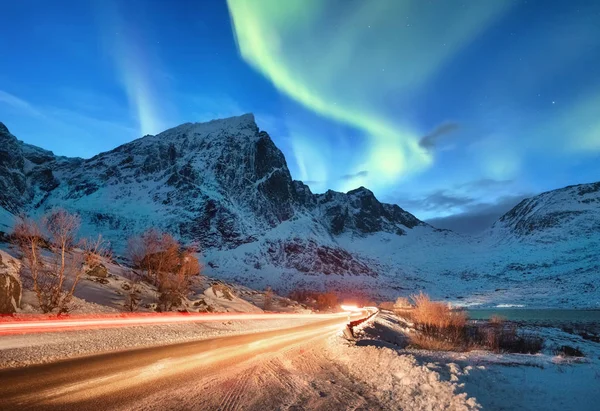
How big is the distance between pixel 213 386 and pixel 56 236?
19390mm

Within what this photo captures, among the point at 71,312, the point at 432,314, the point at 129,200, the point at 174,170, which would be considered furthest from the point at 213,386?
the point at 174,170

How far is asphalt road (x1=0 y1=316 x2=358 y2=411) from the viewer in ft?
19.4

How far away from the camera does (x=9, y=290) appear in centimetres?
1789

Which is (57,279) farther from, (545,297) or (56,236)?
(545,297)

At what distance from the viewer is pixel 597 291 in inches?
4557

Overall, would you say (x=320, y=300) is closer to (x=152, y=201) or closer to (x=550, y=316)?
(x=550, y=316)

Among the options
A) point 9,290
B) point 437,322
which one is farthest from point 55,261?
point 437,322

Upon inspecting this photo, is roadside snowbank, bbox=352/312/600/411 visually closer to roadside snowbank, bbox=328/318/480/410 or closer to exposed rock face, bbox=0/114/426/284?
roadside snowbank, bbox=328/318/480/410

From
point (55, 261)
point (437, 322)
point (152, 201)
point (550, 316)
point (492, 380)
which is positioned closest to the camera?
point (492, 380)

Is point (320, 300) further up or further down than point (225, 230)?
further down

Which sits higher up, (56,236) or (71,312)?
(56,236)

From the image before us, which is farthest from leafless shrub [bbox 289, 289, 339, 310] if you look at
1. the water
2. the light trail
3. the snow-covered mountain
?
the light trail

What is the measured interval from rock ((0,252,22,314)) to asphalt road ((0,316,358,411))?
9.90 metres

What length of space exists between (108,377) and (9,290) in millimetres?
14305
